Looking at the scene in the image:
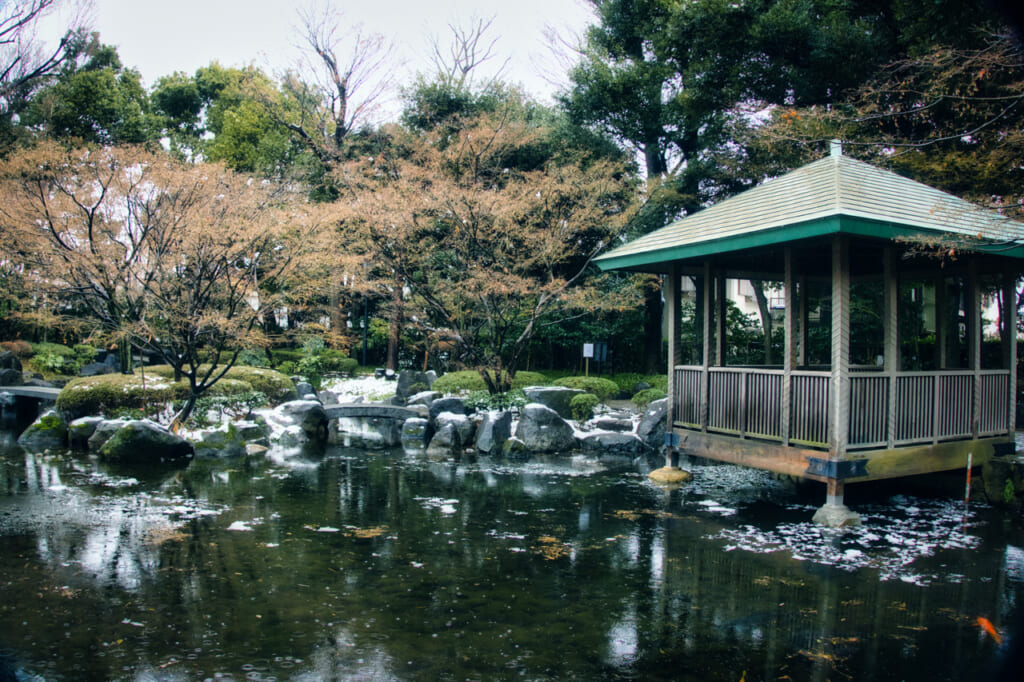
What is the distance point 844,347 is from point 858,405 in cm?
71

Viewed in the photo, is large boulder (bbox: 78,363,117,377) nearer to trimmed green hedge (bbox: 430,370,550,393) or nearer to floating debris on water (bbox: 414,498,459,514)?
trimmed green hedge (bbox: 430,370,550,393)

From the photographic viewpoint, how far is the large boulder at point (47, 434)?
13.1m

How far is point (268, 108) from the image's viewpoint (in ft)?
89.1

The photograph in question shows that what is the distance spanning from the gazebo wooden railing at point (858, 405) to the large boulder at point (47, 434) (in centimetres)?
1144

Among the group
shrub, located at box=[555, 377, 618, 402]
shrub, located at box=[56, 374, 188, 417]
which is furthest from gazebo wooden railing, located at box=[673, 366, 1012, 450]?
shrub, located at box=[56, 374, 188, 417]

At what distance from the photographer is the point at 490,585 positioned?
5.65 m

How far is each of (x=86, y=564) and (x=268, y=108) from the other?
24463mm

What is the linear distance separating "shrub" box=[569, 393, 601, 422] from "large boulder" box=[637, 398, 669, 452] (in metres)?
1.42

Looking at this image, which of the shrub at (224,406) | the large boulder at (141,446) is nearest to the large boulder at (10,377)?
the shrub at (224,406)

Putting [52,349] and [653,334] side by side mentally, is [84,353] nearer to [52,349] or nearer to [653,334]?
[52,349]

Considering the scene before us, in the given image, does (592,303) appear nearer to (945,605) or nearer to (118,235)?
(118,235)

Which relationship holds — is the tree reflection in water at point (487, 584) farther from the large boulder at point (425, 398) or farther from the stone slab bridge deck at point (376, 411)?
the large boulder at point (425, 398)

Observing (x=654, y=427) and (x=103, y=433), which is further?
(x=654, y=427)

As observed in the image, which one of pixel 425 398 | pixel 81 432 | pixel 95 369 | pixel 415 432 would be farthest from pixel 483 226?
pixel 95 369
